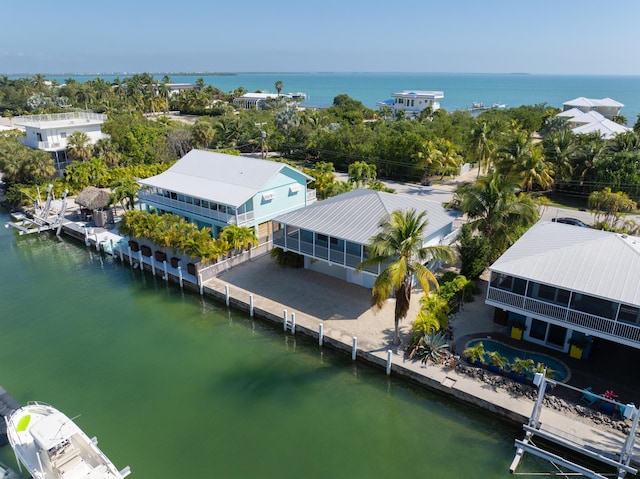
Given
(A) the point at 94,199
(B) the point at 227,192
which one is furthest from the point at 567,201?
(A) the point at 94,199

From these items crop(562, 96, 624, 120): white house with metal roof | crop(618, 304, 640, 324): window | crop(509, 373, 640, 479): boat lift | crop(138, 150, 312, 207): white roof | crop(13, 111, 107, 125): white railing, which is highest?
crop(562, 96, 624, 120): white house with metal roof

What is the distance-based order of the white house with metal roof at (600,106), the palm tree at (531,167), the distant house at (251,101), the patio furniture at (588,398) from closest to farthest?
the patio furniture at (588,398) → the palm tree at (531,167) → the white house with metal roof at (600,106) → the distant house at (251,101)

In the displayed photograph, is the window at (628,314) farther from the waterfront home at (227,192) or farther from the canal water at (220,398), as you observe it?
the waterfront home at (227,192)

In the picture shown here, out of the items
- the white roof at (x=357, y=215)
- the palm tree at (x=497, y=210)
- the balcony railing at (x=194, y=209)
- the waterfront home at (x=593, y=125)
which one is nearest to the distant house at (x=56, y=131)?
the balcony railing at (x=194, y=209)

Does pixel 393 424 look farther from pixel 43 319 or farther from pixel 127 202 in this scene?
pixel 127 202

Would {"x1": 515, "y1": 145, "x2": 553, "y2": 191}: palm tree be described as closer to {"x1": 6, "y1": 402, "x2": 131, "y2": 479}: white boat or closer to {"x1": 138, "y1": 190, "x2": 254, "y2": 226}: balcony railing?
{"x1": 138, "y1": 190, "x2": 254, "y2": 226}: balcony railing

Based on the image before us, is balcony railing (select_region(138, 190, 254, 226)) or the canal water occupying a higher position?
balcony railing (select_region(138, 190, 254, 226))

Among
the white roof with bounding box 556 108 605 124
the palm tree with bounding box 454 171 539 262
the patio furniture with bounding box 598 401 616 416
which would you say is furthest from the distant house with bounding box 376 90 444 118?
the patio furniture with bounding box 598 401 616 416

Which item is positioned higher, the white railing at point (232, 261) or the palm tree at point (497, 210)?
the palm tree at point (497, 210)
